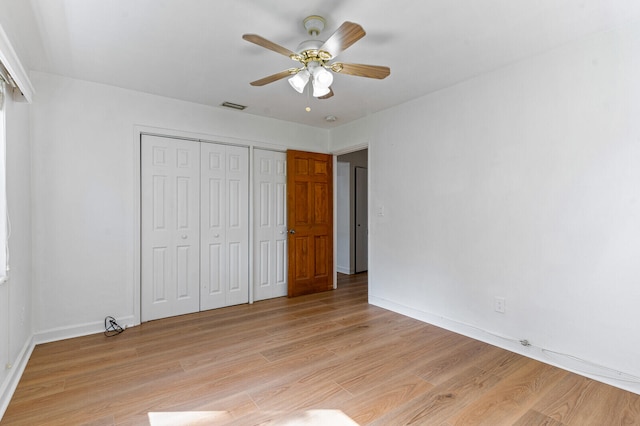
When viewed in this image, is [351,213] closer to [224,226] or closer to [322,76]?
[224,226]

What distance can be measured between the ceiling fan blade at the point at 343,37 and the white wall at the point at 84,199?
2.31m

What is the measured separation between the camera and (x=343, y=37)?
1.83m

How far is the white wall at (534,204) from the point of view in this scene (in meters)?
2.20

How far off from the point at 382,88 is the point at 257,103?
56.0 inches

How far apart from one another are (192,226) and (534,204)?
11.2 feet

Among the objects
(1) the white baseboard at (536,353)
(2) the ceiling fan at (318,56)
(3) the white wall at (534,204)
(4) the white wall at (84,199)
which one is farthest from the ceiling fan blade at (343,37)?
(1) the white baseboard at (536,353)

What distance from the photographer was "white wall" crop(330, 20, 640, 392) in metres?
2.20

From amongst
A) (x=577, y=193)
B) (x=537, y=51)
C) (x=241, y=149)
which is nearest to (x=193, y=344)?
(x=241, y=149)

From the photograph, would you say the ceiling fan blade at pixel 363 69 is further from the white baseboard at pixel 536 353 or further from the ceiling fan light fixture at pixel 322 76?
the white baseboard at pixel 536 353

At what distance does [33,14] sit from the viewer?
80.1 inches

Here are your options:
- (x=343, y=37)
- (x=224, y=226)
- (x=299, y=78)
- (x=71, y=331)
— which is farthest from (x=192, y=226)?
(x=343, y=37)

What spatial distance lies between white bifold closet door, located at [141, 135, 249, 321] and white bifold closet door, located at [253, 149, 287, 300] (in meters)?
0.16

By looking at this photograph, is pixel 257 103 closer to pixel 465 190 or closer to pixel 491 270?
pixel 465 190

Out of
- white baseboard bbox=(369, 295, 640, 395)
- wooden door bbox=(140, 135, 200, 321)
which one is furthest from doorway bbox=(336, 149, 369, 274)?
wooden door bbox=(140, 135, 200, 321)
